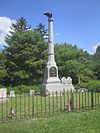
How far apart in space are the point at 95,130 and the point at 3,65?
1546 inches

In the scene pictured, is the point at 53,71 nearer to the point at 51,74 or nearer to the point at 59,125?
the point at 51,74

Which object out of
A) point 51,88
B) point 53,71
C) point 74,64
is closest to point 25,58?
point 74,64

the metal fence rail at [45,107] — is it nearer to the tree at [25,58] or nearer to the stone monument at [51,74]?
the stone monument at [51,74]

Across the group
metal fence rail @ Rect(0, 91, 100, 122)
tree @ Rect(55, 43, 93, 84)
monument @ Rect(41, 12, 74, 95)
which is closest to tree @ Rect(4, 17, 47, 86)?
tree @ Rect(55, 43, 93, 84)

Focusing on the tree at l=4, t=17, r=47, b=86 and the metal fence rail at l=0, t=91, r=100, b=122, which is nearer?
the metal fence rail at l=0, t=91, r=100, b=122

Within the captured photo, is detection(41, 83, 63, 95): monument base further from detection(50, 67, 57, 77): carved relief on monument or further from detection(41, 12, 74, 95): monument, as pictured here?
detection(50, 67, 57, 77): carved relief on monument

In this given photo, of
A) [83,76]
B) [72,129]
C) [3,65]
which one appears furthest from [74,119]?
[83,76]

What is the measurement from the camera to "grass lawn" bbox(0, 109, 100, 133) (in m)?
9.52

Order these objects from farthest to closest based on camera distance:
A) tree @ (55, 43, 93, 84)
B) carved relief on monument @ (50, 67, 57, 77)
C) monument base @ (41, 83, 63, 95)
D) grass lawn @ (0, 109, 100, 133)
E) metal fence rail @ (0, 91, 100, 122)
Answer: tree @ (55, 43, 93, 84) < carved relief on monument @ (50, 67, 57, 77) < monument base @ (41, 83, 63, 95) < metal fence rail @ (0, 91, 100, 122) < grass lawn @ (0, 109, 100, 133)

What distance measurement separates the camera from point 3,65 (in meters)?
47.8

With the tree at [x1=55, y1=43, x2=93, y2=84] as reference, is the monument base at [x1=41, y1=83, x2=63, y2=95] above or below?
below

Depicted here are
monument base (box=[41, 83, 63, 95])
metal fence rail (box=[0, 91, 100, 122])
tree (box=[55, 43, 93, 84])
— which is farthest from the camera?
tree (box=[55, 43, 93, 84])

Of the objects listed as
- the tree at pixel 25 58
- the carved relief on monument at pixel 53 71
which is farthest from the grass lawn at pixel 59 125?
the tree at pixel 25 58

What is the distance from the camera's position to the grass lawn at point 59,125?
952 centimetres
